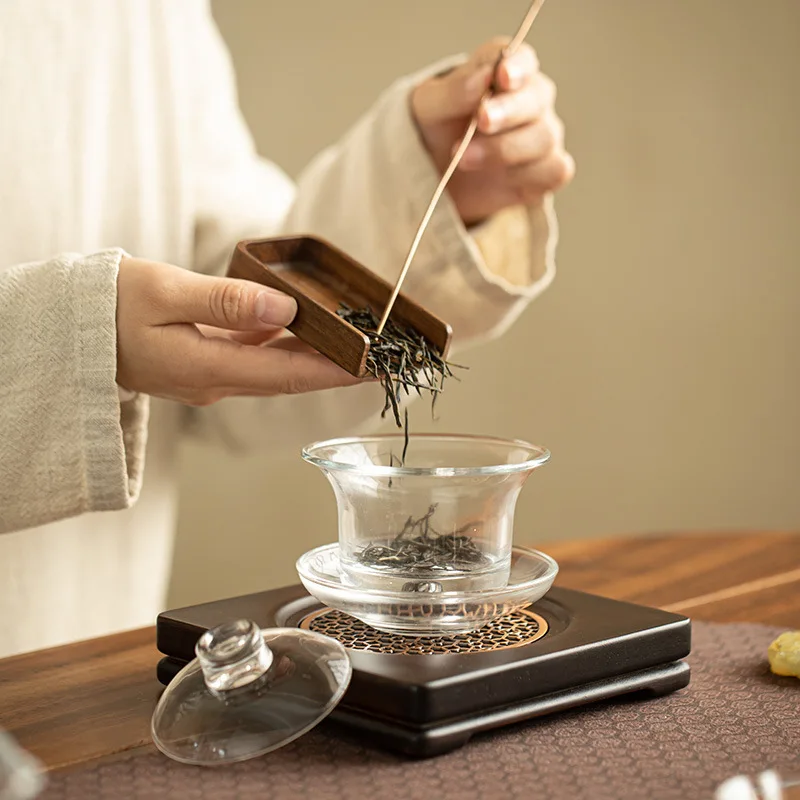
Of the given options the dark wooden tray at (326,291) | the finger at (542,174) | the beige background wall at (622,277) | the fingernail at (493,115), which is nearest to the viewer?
the dark wooden tray at (326,291)

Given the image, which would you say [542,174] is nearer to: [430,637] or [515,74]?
[515,74]

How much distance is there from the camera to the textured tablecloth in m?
0.71

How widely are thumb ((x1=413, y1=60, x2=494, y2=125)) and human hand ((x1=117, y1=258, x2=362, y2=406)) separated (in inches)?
17.4

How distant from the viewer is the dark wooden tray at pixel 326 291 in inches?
38.0

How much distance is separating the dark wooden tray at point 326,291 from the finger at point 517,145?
32 cm

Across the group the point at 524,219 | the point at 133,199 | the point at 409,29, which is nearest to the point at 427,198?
the point at 524,219

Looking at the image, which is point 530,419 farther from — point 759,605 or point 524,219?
point 759,605

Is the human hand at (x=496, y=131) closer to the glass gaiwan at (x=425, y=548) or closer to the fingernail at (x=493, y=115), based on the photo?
the fingernail at (x=493, y=115)

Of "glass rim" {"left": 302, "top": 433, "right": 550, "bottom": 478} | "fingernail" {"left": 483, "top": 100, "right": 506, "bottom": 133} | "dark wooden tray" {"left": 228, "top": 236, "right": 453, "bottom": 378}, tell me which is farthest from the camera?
"fingernail" {"left": 483, "top": 100, "right": 506, "bottom": 133}

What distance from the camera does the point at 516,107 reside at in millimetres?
1323

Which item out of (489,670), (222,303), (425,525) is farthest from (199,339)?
(489,670)

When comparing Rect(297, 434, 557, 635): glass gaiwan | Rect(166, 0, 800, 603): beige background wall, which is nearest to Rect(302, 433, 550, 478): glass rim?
Rect(297, 434, 557, 635): glass gaiwan

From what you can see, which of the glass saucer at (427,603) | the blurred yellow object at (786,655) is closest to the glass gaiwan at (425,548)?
the glass saucer at (427,603)

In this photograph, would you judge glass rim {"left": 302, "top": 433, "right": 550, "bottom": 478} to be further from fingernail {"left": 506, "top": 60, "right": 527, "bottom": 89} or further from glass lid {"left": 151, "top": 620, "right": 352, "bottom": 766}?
fingernail {"left": 506, "top": 60, "right": 527, "bottom": 89}
